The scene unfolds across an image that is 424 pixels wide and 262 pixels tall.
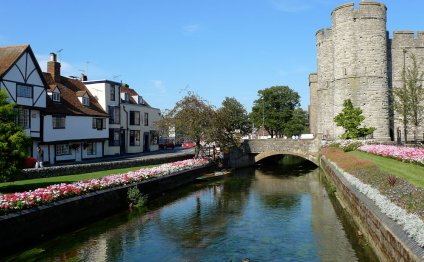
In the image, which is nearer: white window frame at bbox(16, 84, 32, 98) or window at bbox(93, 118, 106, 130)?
white window frame at bbox(16, 84, 32, 98)

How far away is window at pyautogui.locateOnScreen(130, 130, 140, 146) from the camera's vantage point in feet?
182

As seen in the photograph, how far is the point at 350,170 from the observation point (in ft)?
78.4

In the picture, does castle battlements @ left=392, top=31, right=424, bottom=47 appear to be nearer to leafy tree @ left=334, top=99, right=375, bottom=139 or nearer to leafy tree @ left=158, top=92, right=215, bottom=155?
leafy tree @ left=334, top=99, right=375, bottom=139

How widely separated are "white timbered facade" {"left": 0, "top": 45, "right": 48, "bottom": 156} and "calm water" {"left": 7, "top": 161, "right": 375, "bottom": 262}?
15.7m

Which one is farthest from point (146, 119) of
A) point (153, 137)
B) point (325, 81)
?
point (325, 81)

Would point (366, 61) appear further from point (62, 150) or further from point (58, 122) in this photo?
point (62, 150)

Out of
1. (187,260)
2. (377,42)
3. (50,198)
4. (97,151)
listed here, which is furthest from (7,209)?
(377,42)

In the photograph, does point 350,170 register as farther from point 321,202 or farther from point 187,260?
point 187,260

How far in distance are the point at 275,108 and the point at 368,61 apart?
47595mm

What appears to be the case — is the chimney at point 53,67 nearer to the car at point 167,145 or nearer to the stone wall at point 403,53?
the car at point 167,145

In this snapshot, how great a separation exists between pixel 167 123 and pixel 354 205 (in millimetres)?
26796

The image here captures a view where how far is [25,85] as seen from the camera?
33.9 meters

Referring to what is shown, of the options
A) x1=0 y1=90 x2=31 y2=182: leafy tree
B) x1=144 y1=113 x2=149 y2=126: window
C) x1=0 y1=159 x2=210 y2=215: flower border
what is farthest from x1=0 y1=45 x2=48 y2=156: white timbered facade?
x1=144 y1=113 x2=149 y2=126: window

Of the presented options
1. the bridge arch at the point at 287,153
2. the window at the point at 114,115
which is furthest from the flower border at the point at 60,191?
the bridge arch at the point at 287,153
